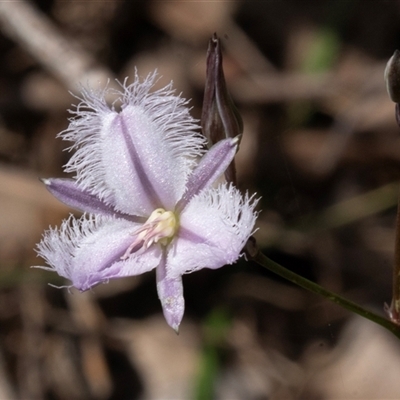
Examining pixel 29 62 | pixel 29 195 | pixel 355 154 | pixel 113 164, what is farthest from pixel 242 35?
pixel 113 164

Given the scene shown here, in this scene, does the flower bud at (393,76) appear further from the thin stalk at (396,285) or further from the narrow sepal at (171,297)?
the narrow sepal at (171,297)

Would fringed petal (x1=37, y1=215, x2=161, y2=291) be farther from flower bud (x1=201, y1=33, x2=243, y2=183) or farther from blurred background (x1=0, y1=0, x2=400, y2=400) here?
blurred background (x1=0, y1=0, x2=400, y2=400)

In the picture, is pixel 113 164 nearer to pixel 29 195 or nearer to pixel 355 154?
pixel 29 195

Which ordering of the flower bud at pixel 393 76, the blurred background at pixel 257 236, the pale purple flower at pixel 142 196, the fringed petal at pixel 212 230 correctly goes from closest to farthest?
the fringed petal at pixel 212 230 → the pale purple flower at pixel 142 196 → the flower bud at pixel 393 76 → the blurred background at pixel 257 236

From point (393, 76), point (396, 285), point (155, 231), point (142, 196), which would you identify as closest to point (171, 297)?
point (155, 231)

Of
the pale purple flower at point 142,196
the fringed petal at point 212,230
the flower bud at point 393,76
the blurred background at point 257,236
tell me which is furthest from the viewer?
the blurred background at point 257,236

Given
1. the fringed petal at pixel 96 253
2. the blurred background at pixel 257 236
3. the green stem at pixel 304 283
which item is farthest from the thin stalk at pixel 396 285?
the blurred background at pixel 257 236
